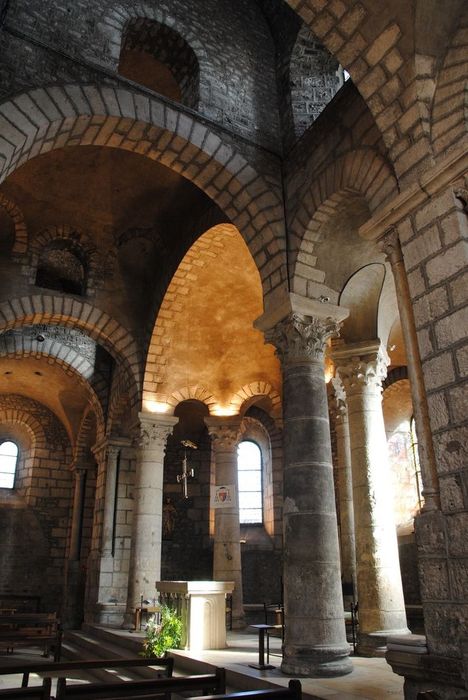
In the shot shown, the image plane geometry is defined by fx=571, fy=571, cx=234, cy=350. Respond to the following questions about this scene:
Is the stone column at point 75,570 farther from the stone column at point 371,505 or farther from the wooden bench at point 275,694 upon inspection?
the wooden bench at point 275,694

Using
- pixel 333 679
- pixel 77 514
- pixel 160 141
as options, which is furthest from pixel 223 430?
pixel 333 679

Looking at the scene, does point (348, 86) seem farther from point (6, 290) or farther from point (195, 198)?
point (6, 290)

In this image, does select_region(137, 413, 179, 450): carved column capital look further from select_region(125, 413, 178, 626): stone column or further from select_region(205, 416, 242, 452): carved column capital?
select_region(205, 416, 242, 452): carved column capital

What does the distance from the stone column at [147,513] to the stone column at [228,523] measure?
1231 millimetres

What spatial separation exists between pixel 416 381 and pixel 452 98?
234cm

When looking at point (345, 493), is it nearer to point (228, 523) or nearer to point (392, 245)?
point (228, 523)

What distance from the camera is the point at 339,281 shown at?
7.62 meters

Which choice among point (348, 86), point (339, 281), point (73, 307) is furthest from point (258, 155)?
point (73, 307)

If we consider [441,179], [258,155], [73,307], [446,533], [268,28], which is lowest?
[446,533]

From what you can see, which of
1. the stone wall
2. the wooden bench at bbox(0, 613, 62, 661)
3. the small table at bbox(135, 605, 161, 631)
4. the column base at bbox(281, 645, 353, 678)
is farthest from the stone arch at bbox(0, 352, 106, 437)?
the column base at bbox(281, 645, 353, 678)

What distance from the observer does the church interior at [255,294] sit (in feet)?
15.0

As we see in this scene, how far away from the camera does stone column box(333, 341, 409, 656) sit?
278 inches

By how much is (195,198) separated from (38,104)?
14.0 feet

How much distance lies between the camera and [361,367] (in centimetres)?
856
